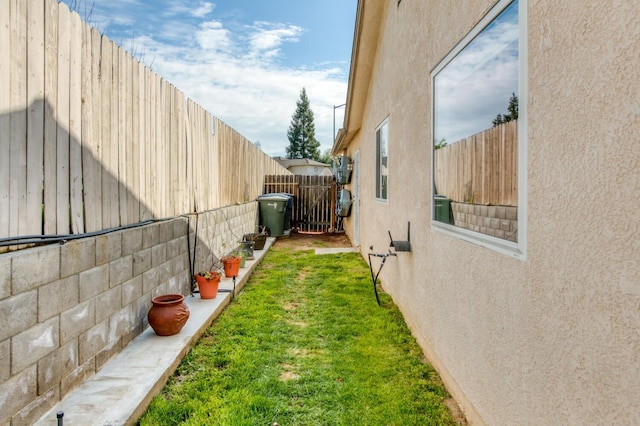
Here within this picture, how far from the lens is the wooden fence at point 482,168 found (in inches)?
80.6

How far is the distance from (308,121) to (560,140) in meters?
54.0

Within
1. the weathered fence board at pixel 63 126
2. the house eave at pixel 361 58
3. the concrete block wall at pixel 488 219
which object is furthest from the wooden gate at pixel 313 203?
the weathered fence board at pixel 63 126

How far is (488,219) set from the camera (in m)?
2.35

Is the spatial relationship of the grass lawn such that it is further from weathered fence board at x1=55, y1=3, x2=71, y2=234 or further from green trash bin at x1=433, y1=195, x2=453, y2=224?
weathered fence board at x1=55, y1=3, x2=71, y2=234

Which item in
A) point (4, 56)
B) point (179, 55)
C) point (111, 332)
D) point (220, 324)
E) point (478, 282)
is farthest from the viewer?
point (179, 55)

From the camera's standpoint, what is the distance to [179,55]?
882 cm

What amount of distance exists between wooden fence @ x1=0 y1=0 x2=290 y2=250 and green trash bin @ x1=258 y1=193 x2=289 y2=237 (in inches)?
234

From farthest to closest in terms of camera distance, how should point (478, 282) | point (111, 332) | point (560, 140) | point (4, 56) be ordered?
point (111, 332) → point (478, 282) → point (4, 56) → point (560, 140)

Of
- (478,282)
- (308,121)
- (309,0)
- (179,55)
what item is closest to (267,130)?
(308,121)

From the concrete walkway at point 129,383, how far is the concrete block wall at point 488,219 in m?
2.37

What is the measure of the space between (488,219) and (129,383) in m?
2.60

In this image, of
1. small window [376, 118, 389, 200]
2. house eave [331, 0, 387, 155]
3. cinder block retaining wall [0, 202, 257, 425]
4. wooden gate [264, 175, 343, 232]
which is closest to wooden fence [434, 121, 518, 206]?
small window [376, 118, 389, 200]

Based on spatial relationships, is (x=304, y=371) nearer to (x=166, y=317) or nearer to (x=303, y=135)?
(x=166, y=317)

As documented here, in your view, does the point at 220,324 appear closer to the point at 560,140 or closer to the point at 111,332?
the point at 111,332
